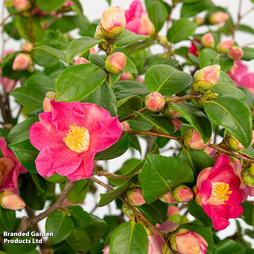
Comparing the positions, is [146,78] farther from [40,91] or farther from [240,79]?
[240,79]

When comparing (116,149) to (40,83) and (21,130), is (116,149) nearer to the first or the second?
(21,130)

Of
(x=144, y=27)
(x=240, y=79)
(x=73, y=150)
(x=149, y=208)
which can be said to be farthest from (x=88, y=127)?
(x=240, y=79)

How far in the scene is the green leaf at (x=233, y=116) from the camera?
1.38 ft

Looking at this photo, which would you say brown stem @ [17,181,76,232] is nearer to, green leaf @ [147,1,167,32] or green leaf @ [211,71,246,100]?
green leaf @ [211,71,246,100]

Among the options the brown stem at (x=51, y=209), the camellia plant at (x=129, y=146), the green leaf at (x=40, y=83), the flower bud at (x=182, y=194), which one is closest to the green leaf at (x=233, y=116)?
the camellia plant at (x=129, y=146)

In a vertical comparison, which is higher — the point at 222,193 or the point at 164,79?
the point at 164,79

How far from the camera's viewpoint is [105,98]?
481 mm

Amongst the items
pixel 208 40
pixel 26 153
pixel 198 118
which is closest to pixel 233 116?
pixel 198 118

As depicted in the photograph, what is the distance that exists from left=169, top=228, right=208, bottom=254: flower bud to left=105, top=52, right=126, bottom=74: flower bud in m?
0.25

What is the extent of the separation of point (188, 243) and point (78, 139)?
8.3 inches

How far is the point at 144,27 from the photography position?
0.81m

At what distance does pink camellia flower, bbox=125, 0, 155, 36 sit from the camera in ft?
2.64

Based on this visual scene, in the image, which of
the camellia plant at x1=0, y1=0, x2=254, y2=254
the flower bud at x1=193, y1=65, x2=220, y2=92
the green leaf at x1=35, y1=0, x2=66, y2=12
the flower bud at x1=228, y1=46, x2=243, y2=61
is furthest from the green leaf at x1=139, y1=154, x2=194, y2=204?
the green leaf at x1=35, y1=0, x2=66, y2=12

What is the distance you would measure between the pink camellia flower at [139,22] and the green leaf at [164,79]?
308mm
